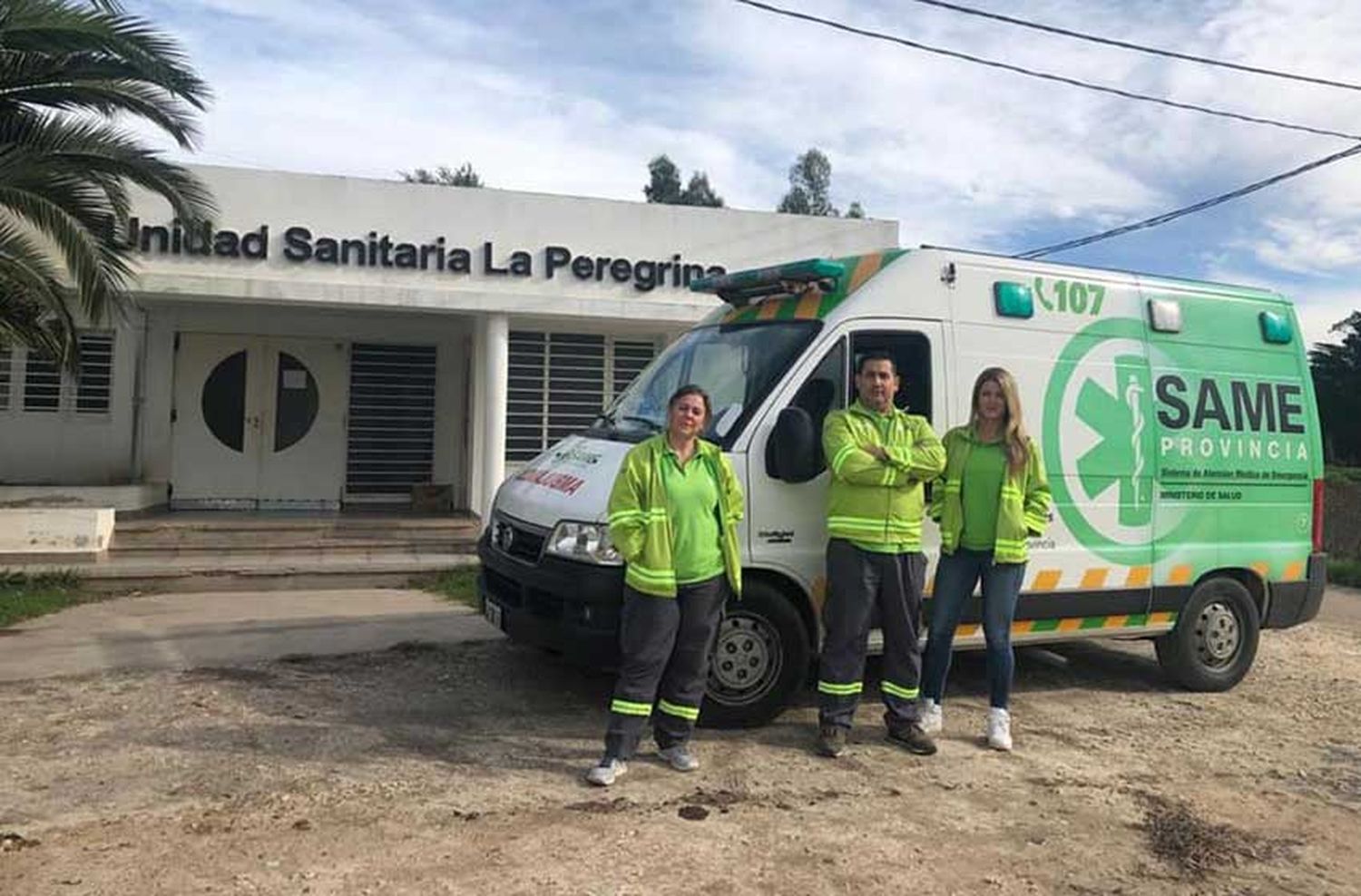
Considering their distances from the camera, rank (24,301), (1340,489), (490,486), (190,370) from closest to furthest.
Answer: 1. (24,301)
2. (490,486)
3. (190,370)
4. (1340,489)

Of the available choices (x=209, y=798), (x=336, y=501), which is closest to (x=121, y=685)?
(x=209, y=798)

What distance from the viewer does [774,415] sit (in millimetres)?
5035

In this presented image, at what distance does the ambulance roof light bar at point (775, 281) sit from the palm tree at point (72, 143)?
5573 mm

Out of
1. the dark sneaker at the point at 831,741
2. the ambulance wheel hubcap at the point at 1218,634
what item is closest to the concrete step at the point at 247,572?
the dark sneaker at the point at 831,741

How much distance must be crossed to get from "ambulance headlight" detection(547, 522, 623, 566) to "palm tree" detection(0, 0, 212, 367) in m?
5.96

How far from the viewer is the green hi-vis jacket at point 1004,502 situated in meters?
4.93

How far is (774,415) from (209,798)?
116 inches

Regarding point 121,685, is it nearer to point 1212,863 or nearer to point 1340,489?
point 1212,863

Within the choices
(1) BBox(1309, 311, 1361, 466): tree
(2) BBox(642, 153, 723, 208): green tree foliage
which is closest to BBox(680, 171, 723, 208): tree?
(2) BBox(642, 153, 723, 208): green tree foliage

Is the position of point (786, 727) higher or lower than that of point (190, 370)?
lower

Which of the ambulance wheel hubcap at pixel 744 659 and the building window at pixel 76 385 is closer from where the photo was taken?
the ambulance wheel hubcap at pixel 744 659

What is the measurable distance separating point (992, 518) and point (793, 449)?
1.03 meters

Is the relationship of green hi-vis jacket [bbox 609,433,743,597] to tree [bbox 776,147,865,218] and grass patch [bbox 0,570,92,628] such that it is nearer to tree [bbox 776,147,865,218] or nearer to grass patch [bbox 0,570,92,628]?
grass patch [bbox 0,570,92,628]

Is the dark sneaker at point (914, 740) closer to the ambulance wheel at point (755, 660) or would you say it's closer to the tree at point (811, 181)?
the ambulance wheel at point (755, 660)
